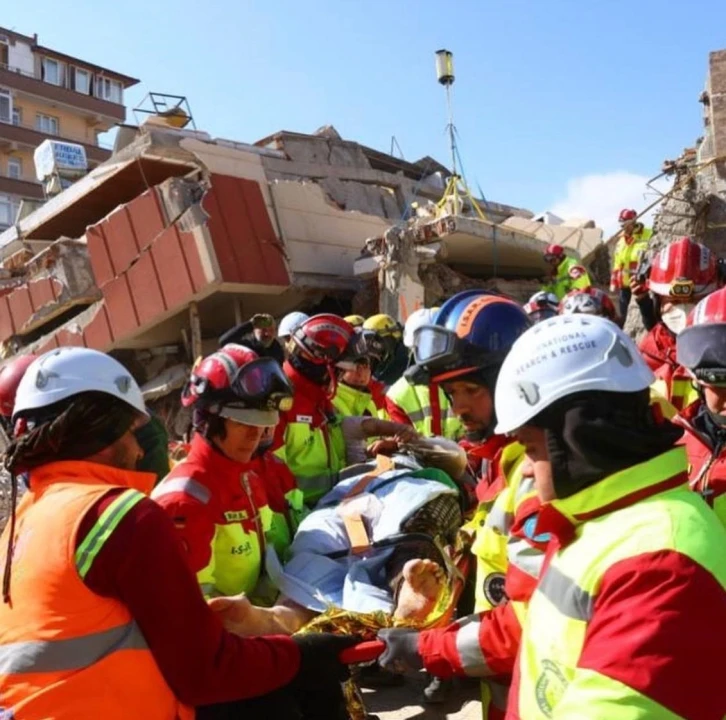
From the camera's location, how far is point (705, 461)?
262cm

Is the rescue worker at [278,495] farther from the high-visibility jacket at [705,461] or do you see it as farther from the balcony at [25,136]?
the balcony at [25,136]

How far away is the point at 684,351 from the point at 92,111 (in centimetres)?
4817

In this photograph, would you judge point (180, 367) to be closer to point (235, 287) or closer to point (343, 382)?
point (235, 287)

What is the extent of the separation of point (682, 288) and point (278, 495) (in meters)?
2.41

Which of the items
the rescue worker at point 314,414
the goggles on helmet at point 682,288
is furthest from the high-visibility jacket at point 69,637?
the goggles on helmet at point 682,288

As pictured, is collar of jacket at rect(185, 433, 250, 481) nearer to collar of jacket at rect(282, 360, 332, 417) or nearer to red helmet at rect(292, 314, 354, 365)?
collar of jacket at rect(282, 360, 332, 417)

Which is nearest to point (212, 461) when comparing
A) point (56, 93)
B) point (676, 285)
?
point (676, 285)

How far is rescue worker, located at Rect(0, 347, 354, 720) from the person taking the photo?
1981 mm

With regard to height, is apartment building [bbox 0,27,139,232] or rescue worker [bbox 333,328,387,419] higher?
apartment building [bbox 0,27,139,232]

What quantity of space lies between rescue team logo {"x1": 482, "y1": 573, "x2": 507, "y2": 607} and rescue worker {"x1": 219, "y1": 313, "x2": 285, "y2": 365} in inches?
189

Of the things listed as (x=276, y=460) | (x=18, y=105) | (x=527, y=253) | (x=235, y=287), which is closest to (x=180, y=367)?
(x=235, y=287)

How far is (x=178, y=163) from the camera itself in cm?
1272

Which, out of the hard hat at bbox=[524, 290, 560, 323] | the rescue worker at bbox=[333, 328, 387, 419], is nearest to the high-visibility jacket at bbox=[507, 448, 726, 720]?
the rescue worker at bbox=[333, 328, 387, 419]

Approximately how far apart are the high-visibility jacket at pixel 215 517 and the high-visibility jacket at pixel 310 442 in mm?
1523
